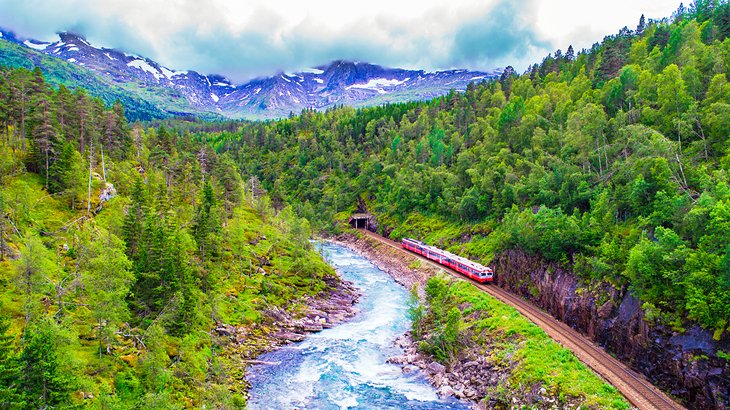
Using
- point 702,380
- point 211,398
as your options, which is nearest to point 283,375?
point 211,398

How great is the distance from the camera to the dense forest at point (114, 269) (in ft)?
88.6

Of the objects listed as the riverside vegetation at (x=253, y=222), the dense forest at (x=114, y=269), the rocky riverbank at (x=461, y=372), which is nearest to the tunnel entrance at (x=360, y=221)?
the riverside vegetation at (x=253, y=222)

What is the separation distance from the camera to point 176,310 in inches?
1508

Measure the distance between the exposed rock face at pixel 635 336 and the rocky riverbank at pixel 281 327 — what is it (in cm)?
2838

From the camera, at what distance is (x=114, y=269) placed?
31562 mm

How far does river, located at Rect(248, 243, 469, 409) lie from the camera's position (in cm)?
3834

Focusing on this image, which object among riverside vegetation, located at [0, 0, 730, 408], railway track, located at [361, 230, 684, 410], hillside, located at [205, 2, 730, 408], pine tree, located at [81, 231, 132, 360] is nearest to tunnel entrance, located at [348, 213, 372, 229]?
hillside, located at [205, 2, 730, 408]

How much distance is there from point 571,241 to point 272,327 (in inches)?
1586

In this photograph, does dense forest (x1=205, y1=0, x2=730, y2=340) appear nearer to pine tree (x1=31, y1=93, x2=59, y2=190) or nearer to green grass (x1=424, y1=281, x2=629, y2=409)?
green grass (x1=424, y1=281, x2=629, y2=409)

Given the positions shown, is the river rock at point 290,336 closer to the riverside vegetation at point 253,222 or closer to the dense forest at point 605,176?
the riverside vegetation at point 253,222

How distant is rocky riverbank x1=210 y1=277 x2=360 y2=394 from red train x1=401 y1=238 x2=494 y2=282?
719 inches

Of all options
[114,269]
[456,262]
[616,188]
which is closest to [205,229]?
[114,269]

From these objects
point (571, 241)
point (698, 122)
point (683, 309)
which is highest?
point (698, 122)

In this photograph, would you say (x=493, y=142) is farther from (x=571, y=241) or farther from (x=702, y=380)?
(x=702, y=380)
